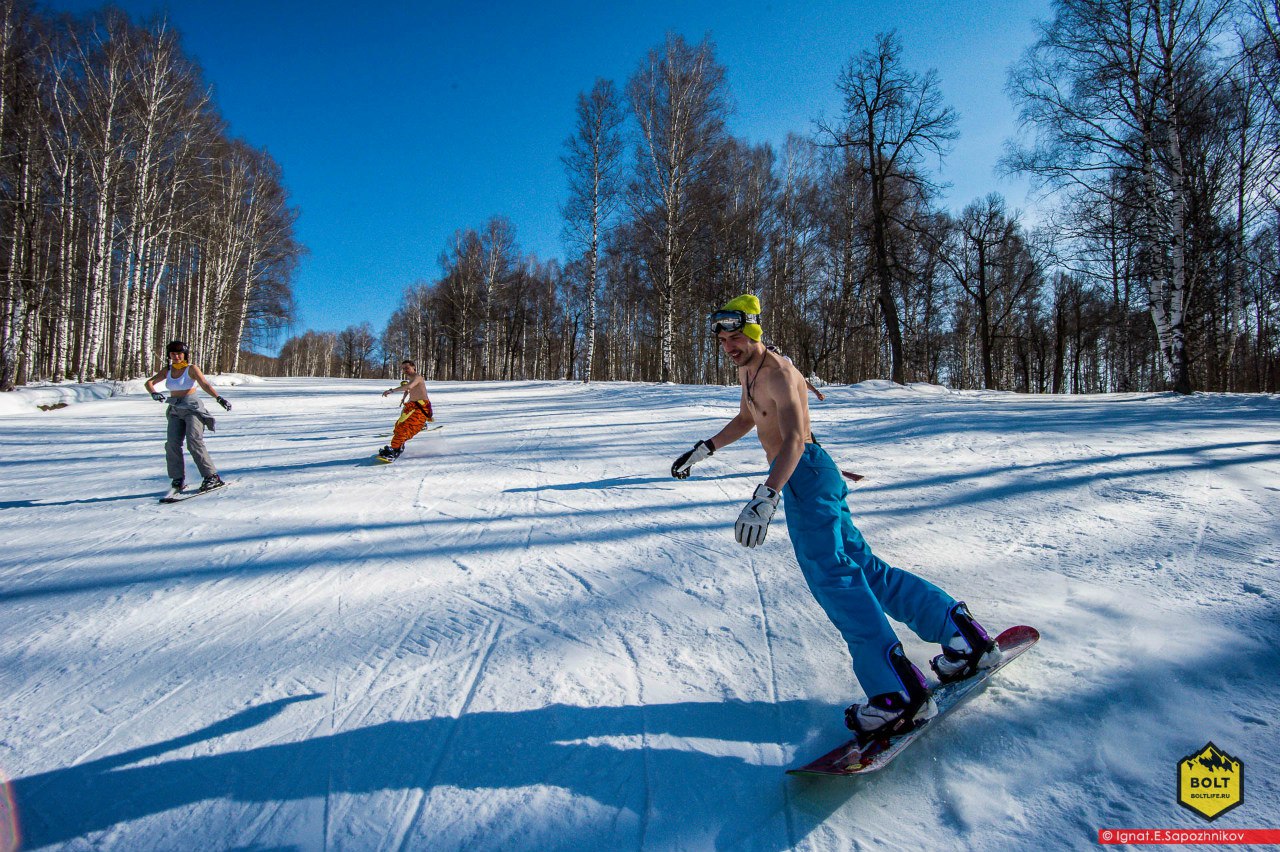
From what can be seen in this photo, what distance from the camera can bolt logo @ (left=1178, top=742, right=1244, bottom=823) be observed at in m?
1.71

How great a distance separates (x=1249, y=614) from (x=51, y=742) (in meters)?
5.50

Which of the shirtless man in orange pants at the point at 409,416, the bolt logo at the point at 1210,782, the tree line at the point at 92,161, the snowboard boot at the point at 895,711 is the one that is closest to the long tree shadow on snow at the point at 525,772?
the snowboard boot at the point at 895,711

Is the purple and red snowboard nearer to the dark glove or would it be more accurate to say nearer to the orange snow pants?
the dark glove

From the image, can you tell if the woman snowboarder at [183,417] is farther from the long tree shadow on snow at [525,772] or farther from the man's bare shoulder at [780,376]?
the man's bare shoulder at [780,376]

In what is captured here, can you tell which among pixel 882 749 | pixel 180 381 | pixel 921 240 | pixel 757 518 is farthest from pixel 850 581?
pixel 921 240

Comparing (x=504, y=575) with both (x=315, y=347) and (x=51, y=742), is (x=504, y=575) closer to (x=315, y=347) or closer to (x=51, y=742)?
(x=51, y=742)

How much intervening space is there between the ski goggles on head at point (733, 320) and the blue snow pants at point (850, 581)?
26.0 inches

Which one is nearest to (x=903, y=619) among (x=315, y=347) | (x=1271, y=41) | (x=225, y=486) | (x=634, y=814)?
(x=634, y=814)

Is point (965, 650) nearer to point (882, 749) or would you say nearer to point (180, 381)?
point (882, 749)

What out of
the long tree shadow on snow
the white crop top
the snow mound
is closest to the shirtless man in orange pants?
the white crop top

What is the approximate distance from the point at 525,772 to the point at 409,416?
266 inches

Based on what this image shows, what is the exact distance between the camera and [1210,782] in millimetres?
1786

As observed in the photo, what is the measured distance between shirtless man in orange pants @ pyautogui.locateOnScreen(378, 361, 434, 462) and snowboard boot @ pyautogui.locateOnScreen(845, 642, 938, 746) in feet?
22.5

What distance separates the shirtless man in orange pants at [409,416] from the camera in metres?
7.46
